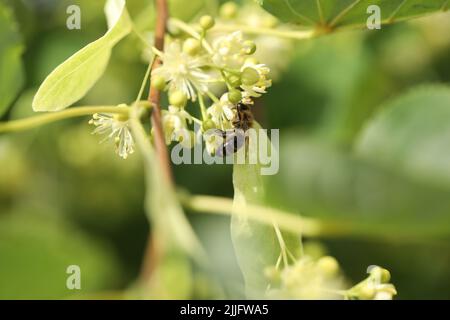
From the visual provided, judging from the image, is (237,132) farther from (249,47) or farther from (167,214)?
(167,214)

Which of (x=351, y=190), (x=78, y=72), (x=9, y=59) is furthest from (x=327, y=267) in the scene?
(x=9, y=59)

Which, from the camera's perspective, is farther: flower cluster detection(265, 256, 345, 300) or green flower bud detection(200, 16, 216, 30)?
green flower bud detection(200, 16, 216, 30)

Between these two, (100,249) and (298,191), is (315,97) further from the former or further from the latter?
(298,191)

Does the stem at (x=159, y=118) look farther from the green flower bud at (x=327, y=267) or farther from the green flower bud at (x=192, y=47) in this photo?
the green flower bud at (x=327, y=267)

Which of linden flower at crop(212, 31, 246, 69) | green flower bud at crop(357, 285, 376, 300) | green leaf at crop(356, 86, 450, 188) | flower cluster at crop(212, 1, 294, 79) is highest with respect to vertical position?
flower cluster at crop(212, 1, 294, 79)

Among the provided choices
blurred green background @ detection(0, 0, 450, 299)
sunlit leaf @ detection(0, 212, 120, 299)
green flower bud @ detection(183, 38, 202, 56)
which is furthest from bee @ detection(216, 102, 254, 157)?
sunlit leaf @ detection(0, 212, 120, 299)

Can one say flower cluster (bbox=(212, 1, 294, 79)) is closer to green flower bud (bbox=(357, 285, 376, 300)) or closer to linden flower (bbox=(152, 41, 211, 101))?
linden flower (bbox=(152, 41, 211, 101))
